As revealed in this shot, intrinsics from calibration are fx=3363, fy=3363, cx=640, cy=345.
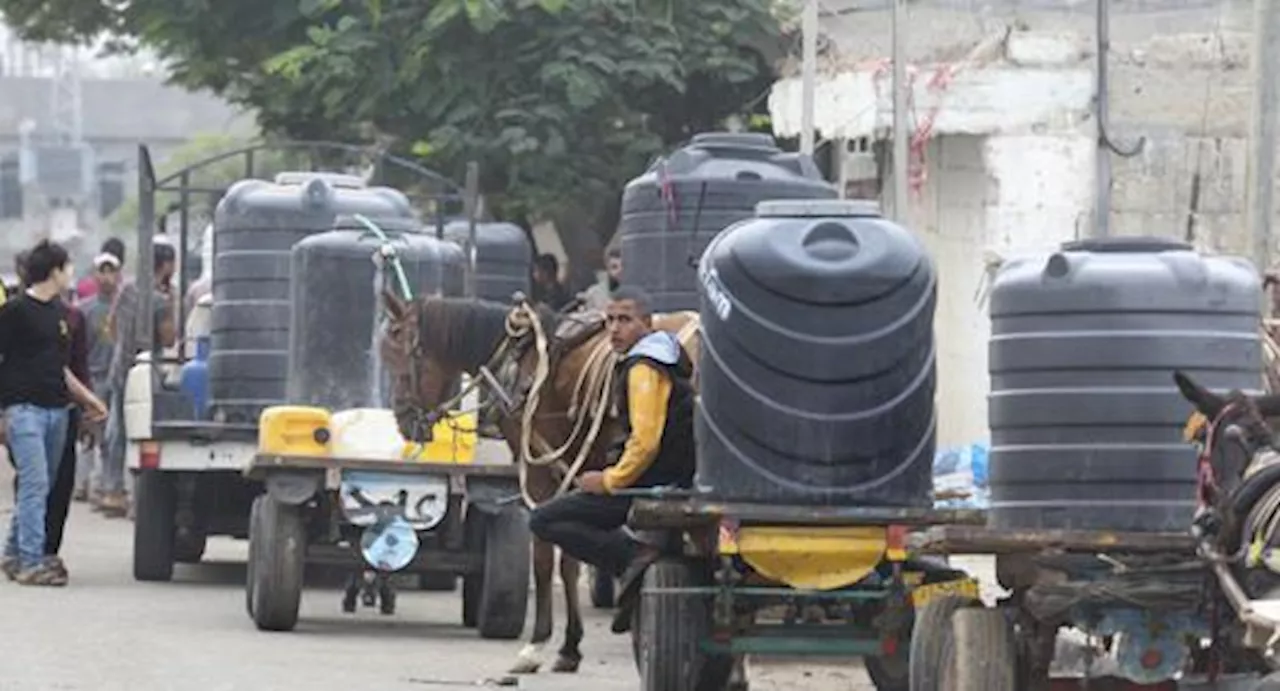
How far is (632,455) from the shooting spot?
45.1ft

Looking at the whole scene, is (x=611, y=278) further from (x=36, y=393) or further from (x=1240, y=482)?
(x=1240, y=482)

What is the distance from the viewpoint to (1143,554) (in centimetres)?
1119

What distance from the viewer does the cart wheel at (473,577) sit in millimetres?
17562

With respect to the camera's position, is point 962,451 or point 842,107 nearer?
point 962,451

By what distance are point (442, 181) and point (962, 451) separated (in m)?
3.96

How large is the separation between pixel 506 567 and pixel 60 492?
143 inches

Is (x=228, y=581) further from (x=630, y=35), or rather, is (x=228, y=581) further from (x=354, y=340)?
(x=630, y=35)

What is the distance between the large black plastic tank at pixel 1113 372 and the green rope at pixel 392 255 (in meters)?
6.25

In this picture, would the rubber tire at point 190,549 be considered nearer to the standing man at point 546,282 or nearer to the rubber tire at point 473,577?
the rubber tire at point 473,577

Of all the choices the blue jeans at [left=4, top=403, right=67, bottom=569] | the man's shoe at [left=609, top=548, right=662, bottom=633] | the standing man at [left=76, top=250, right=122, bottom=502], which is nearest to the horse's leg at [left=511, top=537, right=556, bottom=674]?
the man's shoe at [left=609, top=548, right=662, bottom=633]

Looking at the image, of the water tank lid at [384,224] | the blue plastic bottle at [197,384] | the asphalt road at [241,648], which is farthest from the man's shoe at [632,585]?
the blue plastic bottle at [197,384]

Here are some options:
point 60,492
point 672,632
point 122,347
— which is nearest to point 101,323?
point 122,347

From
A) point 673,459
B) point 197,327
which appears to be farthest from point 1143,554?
point 197,327

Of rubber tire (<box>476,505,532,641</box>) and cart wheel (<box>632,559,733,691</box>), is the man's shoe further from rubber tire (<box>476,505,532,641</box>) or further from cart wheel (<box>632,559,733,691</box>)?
rubber tire (<box>476,505,532,641</box>)
